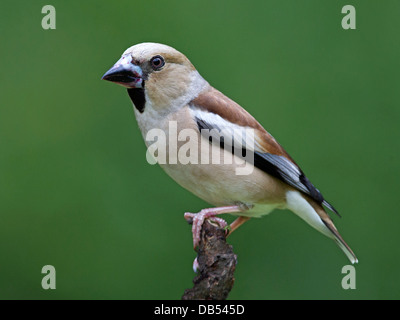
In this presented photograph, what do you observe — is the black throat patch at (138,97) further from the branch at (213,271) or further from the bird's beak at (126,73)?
the branch at (213,271)

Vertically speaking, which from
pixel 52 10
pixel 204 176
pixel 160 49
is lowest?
pixel 204 176

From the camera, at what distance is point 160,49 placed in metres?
3.51

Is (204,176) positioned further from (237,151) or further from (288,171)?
(288,171)

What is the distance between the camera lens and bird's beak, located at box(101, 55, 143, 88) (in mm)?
3322

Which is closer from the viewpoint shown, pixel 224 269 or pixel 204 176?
pixel 224 269

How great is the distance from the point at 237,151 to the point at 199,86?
494 millimetres

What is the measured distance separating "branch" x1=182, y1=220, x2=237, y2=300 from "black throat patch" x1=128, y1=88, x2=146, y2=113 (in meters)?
0.88

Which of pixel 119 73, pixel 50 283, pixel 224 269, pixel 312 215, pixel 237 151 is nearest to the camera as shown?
pixel 224 269

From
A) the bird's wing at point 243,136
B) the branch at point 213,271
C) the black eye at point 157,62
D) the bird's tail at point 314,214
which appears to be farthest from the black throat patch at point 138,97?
the bird's tail at point 314,214

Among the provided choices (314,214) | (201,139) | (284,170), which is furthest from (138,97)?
(314,214)

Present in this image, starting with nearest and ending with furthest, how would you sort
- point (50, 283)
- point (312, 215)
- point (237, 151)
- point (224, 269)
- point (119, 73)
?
point (224, 269), point (119, 73), point (237, 151), point (312, 215), point (50, 283)

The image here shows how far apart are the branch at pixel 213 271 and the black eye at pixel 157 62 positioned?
1042 mm

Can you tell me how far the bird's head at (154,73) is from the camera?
11.1ft

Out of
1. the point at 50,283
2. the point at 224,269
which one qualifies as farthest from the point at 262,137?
the point at 50,283
